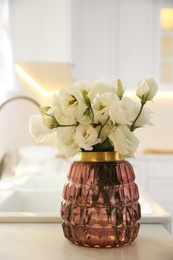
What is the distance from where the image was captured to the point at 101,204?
67 cm

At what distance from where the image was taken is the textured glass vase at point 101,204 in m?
0.67

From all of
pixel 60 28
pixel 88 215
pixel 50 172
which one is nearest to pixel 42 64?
pixel 60 28

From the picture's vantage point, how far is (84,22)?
360 cm

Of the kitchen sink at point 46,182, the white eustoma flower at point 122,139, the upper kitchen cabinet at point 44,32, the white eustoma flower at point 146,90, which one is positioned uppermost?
the upper kitchen cabinet at point 44,32

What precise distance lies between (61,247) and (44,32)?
5.23 feet

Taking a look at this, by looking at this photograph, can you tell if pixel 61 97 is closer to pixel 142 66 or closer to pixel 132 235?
pixel 132 235

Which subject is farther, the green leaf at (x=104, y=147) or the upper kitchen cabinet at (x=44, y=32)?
the upper kitchen cabinet at (x=44, y=32)

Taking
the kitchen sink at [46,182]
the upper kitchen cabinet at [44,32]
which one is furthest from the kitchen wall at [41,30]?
the kitchen sink at [46,182]

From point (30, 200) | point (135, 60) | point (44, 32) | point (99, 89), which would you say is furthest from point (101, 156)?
point (135, 60)

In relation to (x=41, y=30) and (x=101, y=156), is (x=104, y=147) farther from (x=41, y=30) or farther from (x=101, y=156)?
(x=41, y=30)

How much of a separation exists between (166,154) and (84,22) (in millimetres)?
1469

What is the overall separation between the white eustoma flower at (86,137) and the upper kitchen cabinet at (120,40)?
9.61 feet

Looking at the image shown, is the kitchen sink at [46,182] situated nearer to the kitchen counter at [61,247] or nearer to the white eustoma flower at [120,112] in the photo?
the kitchen counter at [61,247]

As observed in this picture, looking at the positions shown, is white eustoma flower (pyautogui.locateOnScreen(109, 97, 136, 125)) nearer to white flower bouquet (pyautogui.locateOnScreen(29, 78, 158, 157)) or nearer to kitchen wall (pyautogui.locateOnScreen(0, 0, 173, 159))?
white flower bouquet (pyautogui.locateOnScreen(29, 78, 158, 157))
